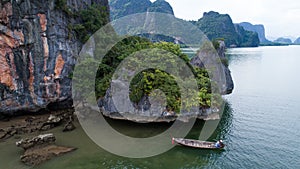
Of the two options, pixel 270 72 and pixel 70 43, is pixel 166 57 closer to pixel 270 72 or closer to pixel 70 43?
pixel 70 43

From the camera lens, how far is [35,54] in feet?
65.8

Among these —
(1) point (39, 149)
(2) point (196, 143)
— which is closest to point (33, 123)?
(1) point (39, 149)

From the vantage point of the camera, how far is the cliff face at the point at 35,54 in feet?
61.8

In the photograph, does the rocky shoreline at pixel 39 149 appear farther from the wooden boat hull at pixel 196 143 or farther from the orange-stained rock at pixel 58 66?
the wooden boat hull at pixel 196 143

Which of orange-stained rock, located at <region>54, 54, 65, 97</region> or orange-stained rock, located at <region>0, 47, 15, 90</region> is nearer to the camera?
orange-stained rock, located at <region>0, 47, 15, 90</region>

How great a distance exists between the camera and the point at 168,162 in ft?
48.9

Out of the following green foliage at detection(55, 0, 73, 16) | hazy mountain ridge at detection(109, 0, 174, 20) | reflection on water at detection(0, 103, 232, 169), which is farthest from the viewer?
hazy mountain ridge at detection(109, 0, 174, 20)

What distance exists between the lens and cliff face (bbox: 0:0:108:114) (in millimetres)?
18828

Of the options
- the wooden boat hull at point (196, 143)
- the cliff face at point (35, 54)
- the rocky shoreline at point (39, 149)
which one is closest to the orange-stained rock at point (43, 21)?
the cliff face at point (35, 54)

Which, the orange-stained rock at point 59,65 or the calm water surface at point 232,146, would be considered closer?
the calm water surface at point 232,146

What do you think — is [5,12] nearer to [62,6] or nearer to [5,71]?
[5,71]

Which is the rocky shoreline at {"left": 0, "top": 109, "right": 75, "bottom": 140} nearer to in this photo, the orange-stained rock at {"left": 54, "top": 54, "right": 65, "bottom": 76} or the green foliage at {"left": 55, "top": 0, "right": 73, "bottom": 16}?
the orange-stained rock at {"left": 54, "top": 54, "right": 65, "bottom": 76}

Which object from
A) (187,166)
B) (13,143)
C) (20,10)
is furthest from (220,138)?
(20,10)

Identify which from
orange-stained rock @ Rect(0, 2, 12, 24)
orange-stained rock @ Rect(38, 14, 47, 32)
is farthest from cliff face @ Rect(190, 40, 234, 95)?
orange-stained rock @ Rect(0, 2, 12, 24)
